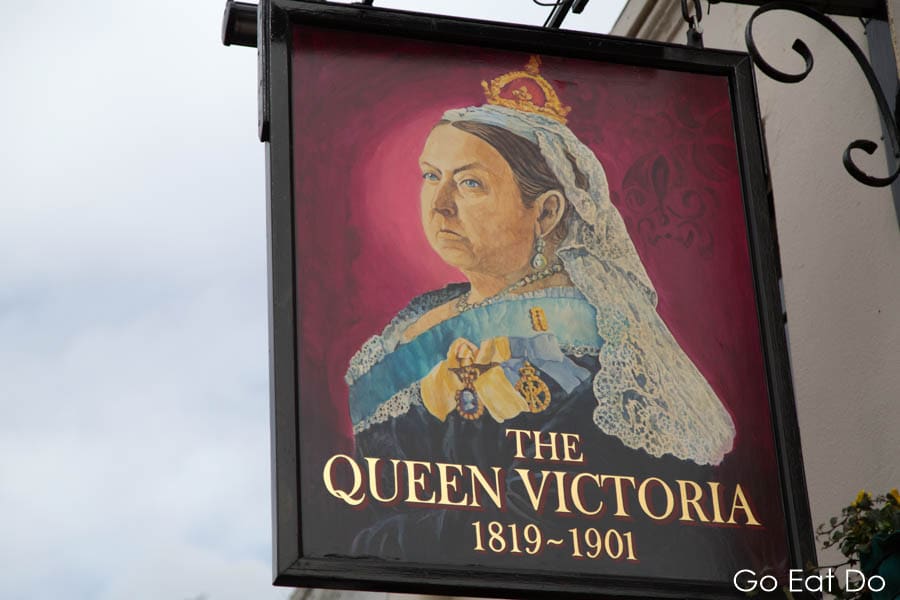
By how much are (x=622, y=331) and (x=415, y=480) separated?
3.47ft

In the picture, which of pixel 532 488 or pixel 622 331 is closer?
pixel 532 488

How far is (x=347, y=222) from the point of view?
6.00 meters

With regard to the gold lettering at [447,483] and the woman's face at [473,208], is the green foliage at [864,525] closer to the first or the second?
the gold lettering at [447,483]

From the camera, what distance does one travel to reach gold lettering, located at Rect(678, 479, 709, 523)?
5.70 meters

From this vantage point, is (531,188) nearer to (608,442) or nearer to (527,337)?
(527,337)

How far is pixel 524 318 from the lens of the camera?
239 inches

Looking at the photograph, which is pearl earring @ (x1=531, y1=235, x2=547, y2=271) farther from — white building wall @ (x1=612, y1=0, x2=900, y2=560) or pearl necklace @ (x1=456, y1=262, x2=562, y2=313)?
white building wall @ (x1=612, y1=0, x2=900, y2=560)

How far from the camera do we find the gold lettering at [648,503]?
566 centimetres

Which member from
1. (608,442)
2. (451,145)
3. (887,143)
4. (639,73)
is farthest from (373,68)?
(887,143)

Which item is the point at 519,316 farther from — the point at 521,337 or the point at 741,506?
the point at 741,506

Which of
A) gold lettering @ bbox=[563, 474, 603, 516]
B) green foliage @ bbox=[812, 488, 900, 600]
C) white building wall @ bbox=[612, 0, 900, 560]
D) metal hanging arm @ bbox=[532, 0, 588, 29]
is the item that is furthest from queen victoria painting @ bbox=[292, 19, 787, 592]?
metal hanging arm @ bbox=[532, 0, 588, 29]

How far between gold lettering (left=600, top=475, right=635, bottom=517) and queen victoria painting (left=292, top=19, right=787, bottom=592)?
0.01 metres

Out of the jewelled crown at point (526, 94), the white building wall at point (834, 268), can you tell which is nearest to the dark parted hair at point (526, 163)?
the jewelled crown at point (526, 94)

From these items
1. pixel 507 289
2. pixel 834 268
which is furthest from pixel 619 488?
pixel 834 268
